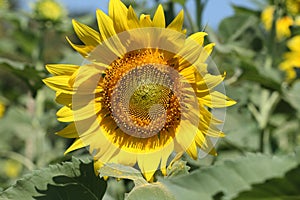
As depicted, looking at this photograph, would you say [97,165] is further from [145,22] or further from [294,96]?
[294,96]

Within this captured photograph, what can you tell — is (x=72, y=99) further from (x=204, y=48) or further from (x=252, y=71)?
(x=252, y=71)

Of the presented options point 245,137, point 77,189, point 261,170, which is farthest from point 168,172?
point 245,137

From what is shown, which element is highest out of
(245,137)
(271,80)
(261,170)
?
(261,170)

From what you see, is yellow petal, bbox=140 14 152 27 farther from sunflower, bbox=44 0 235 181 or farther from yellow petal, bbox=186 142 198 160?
yellow petal, bbox=186 142 198 160

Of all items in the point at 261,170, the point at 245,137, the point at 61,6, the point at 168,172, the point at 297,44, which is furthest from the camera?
the point at 297,44

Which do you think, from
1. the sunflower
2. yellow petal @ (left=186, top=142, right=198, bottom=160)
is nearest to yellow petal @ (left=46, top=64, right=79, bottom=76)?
the sunflower
